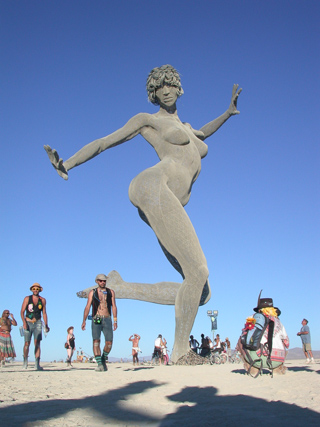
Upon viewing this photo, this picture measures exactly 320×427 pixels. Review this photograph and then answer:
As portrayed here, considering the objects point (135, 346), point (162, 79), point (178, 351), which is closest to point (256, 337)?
point (178, 351)

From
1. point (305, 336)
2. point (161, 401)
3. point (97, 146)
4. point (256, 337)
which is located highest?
point (97, 146)

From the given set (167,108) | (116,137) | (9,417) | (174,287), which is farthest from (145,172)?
(9,417)

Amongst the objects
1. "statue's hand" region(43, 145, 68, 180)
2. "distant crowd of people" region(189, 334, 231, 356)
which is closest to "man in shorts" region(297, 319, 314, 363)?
"distant crowd of people" region(189, 334, 231, 356)

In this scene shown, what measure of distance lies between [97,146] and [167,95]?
1.74m

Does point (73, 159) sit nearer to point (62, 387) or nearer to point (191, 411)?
point (62, 387)

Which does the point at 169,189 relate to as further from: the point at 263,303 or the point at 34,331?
the point at 34,331

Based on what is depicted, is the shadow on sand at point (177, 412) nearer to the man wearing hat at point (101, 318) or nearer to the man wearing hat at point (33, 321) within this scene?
the man wearing hat at point (101, 318)

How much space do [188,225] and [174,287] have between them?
160cm

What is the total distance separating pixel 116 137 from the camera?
8492mm

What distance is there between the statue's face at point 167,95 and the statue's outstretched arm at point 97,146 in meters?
0.45

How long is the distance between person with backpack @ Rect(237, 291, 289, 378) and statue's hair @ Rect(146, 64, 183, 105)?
506 cm

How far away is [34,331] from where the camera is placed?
7625 millimetres

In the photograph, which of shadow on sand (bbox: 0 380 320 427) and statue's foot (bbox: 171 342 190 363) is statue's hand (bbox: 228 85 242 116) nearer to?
statue's foot (bbox: 171 342 190 363)

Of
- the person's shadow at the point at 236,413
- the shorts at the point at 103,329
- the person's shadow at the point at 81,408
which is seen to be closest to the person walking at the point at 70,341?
the shorts at the point at 103,329
